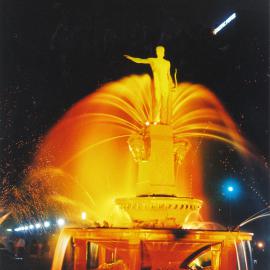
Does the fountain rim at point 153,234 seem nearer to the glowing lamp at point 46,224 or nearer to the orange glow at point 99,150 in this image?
the orange glow at point 99,150

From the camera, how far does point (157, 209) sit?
36.7 ft

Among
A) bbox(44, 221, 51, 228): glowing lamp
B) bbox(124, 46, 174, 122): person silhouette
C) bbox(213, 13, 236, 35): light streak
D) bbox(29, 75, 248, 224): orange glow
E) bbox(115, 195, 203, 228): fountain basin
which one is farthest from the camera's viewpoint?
bbox(213, 13, 236, 35): light streak

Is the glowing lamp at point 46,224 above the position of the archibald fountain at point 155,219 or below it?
above

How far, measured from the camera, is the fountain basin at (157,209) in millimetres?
11102

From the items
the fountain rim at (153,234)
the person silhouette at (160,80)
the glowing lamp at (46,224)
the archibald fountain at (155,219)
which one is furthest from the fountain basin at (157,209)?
the glowing lamp at (46,224)

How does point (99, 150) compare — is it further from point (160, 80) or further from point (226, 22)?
point (226, 22)

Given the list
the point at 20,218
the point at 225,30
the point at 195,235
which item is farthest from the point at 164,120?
the point at 225,30

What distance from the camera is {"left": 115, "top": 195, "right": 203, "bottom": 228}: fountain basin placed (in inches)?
437

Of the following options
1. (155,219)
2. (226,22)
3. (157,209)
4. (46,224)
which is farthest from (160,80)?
(226,22)

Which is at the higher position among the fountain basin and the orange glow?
the orange glow

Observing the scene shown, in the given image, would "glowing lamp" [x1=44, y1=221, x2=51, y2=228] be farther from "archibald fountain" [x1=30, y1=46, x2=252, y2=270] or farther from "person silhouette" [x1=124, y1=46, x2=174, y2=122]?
"person silhouette" [x1=124, y1=46, x2=174, y2=122]

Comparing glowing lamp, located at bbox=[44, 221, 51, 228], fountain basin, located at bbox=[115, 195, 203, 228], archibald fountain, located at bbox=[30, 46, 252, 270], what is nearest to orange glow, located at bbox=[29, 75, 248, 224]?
glowing lamp, located at bbox=[44, 221, 51, 228]

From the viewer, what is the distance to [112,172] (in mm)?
27953

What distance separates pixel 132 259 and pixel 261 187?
22.4 meters
